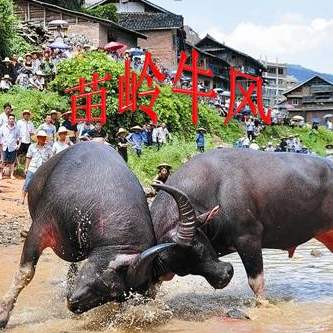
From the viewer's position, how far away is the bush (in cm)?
2089

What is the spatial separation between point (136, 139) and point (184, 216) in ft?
56.4

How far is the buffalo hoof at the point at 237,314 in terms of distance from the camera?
279 inches

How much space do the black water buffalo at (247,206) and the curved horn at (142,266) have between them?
0.50 m

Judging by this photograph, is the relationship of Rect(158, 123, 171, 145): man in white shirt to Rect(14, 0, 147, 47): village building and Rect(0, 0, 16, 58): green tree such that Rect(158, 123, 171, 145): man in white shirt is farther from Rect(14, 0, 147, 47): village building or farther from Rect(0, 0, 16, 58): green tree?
Rect(14, 0, 147, 47): village building

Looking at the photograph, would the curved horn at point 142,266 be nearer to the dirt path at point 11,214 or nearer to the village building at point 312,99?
the dirt path at point 11,214

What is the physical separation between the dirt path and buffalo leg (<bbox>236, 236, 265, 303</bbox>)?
17.6 ft

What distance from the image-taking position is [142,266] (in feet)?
19.9

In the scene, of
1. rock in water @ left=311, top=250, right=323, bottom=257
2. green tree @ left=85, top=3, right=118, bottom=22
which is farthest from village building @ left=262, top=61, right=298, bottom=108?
rock in water @ left=311, top=250, right=323, bottom=257

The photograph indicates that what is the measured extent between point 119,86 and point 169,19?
27.2m

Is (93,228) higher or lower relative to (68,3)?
lower

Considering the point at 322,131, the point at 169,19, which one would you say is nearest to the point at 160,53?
the point at 169,19

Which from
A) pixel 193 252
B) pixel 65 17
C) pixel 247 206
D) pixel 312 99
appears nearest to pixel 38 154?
pixel 247 206

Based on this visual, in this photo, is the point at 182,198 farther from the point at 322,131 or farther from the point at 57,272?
the point at 322,131

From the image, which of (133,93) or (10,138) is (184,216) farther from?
(133,93)
